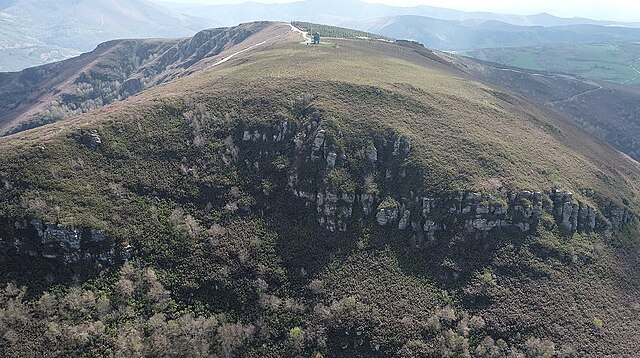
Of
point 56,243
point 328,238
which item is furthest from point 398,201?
point 56,243

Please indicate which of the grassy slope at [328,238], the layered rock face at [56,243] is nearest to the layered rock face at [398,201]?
the grassy slope at [328,238]

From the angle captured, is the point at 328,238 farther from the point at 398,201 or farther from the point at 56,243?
the point at 56,243

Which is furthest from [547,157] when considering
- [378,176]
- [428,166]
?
[378,176]

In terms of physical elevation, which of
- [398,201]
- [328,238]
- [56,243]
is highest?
[398,201]

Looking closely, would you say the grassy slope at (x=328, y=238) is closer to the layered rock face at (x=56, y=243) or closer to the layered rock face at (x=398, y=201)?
the layered rock face at (x=56, y=243)

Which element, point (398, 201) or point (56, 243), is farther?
point (398, 201)

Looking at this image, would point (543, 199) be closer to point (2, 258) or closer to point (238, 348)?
point (238, 348)

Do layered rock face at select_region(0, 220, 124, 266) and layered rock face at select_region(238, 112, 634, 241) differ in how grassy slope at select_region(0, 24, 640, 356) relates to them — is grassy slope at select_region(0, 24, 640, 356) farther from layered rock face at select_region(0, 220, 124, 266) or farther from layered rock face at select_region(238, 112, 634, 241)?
layered rock face at select_region(238, 112, 634, 241)

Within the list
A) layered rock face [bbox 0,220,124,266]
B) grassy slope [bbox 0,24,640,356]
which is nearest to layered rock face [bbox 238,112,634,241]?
grassy slope [bbox 0,24,640,356]
